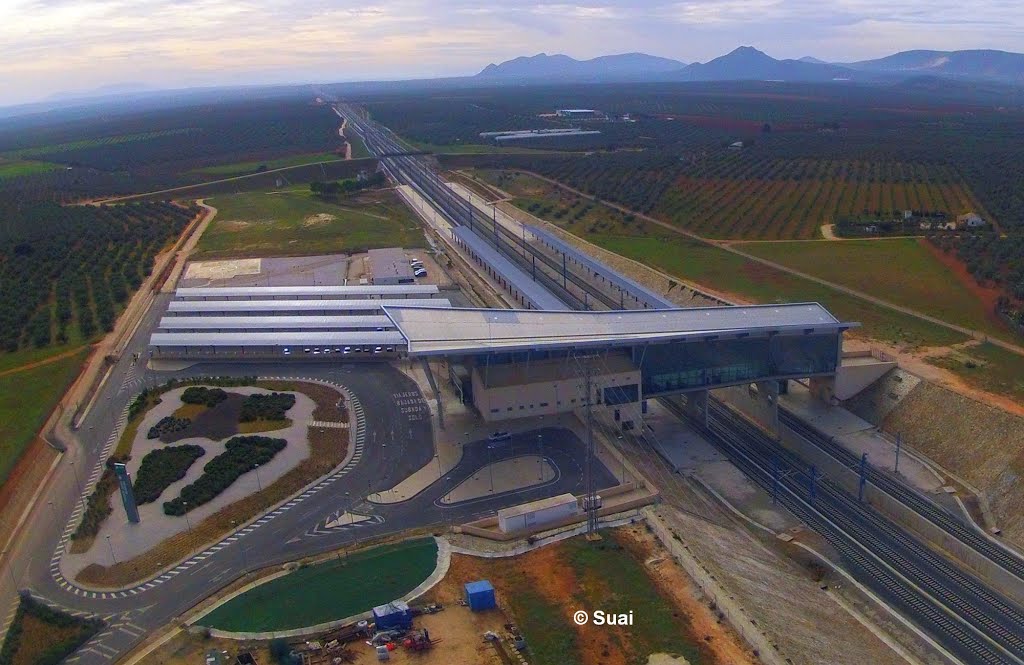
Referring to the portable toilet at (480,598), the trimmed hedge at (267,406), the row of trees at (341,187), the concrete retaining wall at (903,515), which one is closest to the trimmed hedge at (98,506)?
the trimmed hedge at (267,406)

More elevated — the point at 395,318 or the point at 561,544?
the point at 395,318

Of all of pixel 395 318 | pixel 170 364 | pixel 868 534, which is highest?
pixel 395 318

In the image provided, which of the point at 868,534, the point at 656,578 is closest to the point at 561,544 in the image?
the point at 656,578

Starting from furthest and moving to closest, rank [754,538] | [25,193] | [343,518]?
[25,193]
[754,538]
[343,518]

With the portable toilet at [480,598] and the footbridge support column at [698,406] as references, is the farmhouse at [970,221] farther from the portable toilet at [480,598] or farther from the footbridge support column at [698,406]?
the portable toilet at [480,598]

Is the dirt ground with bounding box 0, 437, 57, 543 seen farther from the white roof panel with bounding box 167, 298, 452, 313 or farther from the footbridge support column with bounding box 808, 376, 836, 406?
the footbridge support column with bounding box 808, 376, 836, 406

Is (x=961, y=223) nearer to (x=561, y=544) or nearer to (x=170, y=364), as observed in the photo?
(x=561, y=544)
